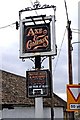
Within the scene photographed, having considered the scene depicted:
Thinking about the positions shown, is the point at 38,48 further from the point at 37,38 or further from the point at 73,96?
the point at 73,96

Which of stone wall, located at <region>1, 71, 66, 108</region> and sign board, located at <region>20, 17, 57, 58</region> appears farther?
stone wall, located at <region>1, 71, 66, 108</region>

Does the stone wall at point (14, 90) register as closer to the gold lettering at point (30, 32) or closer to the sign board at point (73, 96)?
the gold lettering at point (30, 32)

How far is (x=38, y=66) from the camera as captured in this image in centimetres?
1677

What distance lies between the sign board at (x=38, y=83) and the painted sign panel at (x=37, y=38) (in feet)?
5.10

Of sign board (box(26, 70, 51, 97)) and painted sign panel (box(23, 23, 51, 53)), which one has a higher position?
painted sign panel (box(23, 23, 51, 53))

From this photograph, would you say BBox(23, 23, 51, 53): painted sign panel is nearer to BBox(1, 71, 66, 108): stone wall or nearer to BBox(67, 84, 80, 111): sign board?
BBox(67, 84, 80, 111): sign board

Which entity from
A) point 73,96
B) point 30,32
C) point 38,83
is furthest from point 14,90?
point 73,96

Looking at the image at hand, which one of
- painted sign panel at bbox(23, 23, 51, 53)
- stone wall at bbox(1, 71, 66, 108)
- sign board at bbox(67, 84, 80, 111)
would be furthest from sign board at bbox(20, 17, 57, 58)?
stone wall at bbox(1, 71, 66, 108)

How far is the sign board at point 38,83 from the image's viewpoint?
15.5m

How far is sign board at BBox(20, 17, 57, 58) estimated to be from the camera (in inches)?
659

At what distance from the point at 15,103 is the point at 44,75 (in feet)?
40.4

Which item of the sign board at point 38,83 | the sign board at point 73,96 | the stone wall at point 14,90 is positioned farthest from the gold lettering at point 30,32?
the stone wall at point 14,90

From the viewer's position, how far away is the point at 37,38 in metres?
16.8

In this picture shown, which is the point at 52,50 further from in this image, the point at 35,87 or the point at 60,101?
the point at 60,101
